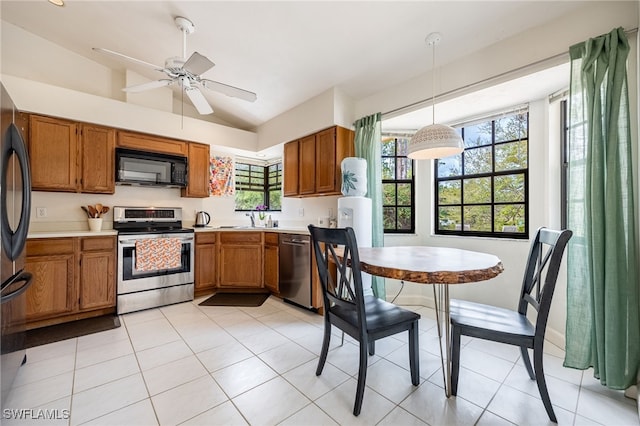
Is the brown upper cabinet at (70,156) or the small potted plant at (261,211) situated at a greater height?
the brown upper cabinet at (70,156)

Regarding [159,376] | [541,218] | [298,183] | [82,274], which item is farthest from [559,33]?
[82,274]

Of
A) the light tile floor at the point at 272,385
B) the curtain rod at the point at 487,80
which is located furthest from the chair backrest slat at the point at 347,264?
the curtain rod at the point at 487,80

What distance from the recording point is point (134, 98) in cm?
333

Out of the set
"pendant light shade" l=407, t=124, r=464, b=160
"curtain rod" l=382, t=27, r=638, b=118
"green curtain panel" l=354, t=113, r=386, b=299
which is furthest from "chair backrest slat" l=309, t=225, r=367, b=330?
"curtain rod" l=382, t=27, r=638, b=118

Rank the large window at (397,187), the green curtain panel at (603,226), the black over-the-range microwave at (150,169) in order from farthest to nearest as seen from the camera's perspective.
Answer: the large window at (397,187) → the black over-the-range microwave at (150,169) → the green curtain panel at (603,226)

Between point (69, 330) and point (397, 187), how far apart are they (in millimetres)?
3770

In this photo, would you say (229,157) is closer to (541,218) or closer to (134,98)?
(134,98)

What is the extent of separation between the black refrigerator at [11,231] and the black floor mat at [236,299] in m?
1.66

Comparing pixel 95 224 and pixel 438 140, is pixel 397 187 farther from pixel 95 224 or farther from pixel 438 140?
pixel 95 224

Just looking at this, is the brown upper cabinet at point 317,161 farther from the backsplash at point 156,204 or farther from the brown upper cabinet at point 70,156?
the brown upper cabinet at point 70,156

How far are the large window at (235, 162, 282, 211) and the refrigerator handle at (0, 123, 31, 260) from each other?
280cm

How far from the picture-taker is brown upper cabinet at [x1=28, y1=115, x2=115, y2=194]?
2.69m

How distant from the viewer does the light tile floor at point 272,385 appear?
1408 millimetres

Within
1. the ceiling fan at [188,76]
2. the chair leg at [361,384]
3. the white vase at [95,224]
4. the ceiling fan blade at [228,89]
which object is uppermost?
the ceiling fan at [188,76]
